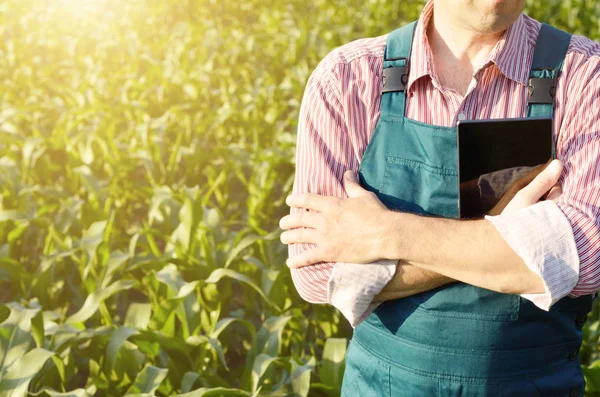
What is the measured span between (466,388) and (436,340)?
11 centimetres

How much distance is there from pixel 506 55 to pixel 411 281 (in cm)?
45

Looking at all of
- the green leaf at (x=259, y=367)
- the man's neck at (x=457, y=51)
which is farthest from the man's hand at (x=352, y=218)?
the green leaf at (x=259, y=367)

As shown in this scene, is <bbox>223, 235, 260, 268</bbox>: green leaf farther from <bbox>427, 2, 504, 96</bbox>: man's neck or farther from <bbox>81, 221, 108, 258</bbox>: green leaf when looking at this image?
<bbox>427, 2, 504, 96</bbox>: man's neck

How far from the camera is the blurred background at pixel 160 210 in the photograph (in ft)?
9.08

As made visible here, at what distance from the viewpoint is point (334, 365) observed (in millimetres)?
2688

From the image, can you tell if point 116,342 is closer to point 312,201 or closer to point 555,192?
point 312,201

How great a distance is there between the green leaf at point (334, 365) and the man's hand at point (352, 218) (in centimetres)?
109

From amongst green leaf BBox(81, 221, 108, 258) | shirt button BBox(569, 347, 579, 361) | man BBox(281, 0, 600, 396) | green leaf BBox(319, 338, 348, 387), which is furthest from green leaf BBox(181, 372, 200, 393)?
shirt button BBox(569, 347, 579, 361)

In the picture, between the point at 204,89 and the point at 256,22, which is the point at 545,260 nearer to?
the point at 204,89

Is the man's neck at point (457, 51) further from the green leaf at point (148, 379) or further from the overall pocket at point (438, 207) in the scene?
the green leaf at point (148, 379)

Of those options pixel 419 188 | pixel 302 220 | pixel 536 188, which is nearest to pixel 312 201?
pixel 302 220

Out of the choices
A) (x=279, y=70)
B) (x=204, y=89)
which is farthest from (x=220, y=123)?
(x=279, y=70)

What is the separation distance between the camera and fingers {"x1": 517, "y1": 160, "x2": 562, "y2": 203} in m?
1.51

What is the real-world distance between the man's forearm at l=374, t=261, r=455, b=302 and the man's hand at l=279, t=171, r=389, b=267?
0.05 meters
